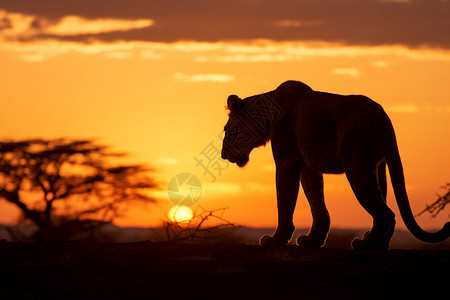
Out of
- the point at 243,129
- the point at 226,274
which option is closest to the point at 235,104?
the point at 243,129

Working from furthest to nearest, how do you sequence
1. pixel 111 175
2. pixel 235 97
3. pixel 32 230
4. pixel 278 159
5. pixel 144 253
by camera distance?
pixel 111 175
pixel 32 230
pixel 235 97
pixel 278 159
pixel 144 253

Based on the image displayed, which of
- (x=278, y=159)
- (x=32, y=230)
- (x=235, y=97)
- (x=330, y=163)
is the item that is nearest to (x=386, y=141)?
(x=330, y=163)

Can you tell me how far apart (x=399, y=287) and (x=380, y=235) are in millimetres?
2163

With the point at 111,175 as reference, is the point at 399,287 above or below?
below

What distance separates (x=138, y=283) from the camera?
10.3 meters

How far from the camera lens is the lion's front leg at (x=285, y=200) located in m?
13.2

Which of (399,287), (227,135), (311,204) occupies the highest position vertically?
(227,135)

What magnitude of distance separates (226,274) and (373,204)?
238cm

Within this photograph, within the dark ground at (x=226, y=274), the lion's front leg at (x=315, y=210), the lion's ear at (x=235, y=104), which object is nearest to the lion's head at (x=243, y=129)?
the lion's ear at (x=235, y=104)

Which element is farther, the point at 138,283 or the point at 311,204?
the point at 311,204

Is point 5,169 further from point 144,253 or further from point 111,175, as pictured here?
point 144,253

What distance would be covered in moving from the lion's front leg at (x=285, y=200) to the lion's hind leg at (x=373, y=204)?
1374 millimetres

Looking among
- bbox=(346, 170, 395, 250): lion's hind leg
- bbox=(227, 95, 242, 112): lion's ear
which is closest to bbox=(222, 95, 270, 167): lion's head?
bbox=(227, 95, 242, 112): lion's ear

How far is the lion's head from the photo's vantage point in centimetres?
1399
